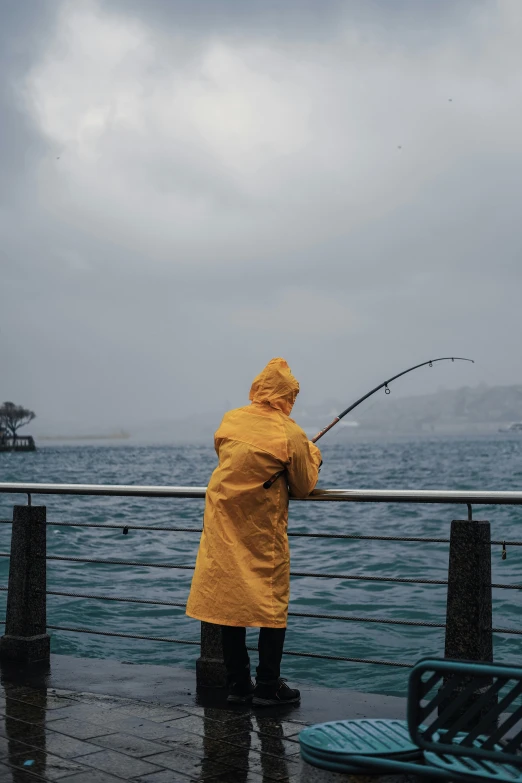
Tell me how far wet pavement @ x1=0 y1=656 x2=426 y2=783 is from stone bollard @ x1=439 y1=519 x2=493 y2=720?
1.62 ft

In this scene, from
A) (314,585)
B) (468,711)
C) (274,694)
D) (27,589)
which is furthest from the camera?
(314,585)

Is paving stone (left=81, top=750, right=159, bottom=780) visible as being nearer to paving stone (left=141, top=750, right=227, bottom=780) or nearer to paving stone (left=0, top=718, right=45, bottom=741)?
paving stone (left=141, top=750, right=227, bottom=780)

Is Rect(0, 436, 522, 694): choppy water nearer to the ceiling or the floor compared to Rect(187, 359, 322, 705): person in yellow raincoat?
nearer to the floor

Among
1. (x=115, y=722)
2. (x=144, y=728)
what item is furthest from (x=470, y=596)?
(x=115, y=722)

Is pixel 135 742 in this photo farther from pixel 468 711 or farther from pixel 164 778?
pixel 468 711

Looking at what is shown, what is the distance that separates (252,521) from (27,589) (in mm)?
2038

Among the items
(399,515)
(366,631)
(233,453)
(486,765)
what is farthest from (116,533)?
(486,765)

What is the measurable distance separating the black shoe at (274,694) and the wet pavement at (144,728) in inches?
1.7

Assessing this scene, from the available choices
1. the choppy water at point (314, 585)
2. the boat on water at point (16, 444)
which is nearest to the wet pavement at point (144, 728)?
the choppy water at point (314, 585)

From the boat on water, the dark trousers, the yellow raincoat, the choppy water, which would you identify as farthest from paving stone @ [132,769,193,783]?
the boat on water

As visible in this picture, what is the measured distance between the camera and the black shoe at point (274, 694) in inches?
178

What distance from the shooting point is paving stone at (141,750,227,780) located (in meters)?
3.61

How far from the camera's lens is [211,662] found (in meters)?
4.96

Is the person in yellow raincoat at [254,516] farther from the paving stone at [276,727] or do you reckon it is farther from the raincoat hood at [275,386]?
the paving stone at [276,727]
